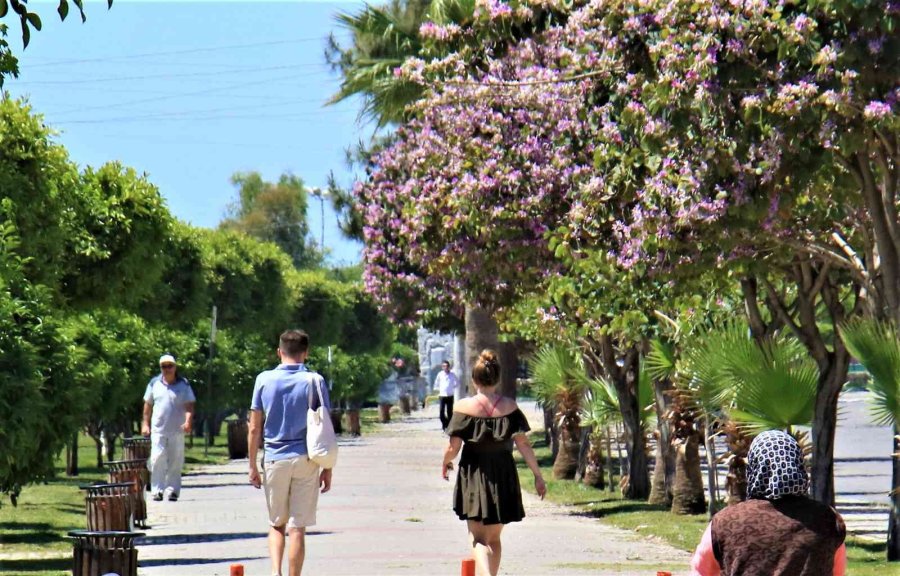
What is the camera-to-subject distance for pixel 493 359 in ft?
40.7

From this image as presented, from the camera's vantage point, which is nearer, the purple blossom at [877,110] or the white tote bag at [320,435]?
the purple blossom at [877,110]

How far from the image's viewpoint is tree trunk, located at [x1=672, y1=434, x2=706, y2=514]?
20.2 metres

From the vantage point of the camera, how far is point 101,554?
11.1m

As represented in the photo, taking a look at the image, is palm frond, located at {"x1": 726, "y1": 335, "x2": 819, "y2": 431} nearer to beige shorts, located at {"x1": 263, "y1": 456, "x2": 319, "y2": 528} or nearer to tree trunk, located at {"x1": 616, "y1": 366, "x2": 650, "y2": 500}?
beige shorts, located at {"x1": 263, "y1": 456, "x2": 319, "y2": 528}

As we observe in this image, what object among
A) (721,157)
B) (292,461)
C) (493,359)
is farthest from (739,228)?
(292,461)

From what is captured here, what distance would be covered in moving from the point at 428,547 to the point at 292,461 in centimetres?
413

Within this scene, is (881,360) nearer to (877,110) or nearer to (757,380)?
(757,380)

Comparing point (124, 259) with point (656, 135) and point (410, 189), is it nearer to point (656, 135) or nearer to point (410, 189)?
point (410, 189)

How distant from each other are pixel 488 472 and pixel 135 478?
6586mm

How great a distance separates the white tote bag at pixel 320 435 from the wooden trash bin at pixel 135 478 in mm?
5568

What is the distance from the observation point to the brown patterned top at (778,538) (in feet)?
19.6

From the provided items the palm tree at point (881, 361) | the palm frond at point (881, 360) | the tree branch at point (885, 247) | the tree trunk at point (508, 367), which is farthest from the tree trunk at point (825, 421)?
the tree trunk at point (508, 367)

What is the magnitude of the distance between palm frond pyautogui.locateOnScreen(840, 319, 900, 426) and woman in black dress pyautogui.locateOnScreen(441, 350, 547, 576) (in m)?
2.98

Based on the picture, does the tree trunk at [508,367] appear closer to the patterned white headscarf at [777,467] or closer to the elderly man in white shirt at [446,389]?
the elderly man in white shirt at [446,389]
